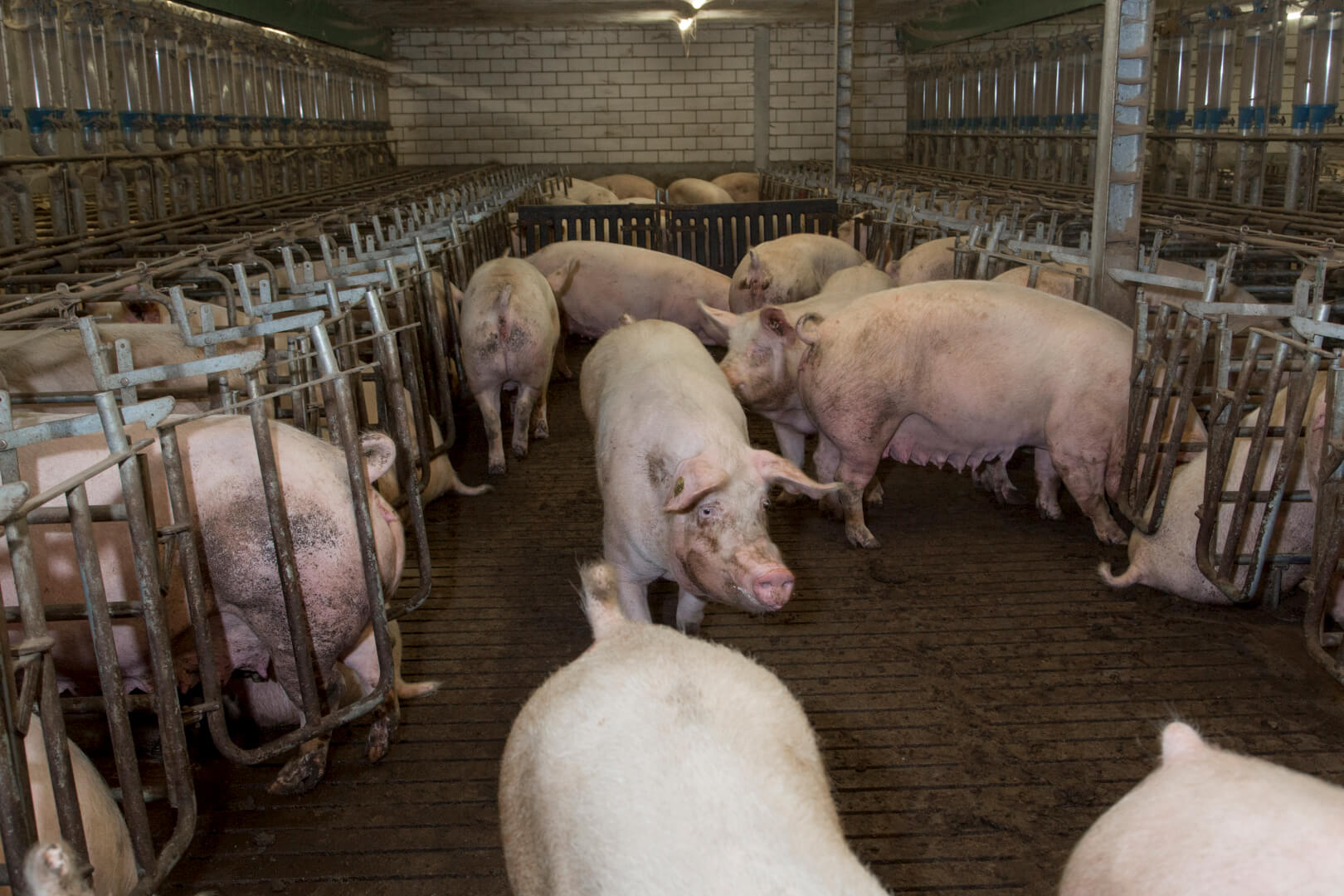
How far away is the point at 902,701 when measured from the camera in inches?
141

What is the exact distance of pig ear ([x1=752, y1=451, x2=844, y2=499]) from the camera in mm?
3287

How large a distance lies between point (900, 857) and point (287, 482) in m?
1.82

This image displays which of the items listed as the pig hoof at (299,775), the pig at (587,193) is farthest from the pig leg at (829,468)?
the pig at (587,193)

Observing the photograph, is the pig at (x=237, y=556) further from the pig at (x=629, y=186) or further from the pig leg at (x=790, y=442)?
the pig at (x=629, y=186)

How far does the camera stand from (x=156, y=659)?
7.56ft

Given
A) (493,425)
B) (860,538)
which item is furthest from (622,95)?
(860,538)

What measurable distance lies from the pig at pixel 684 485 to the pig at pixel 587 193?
1091 cm

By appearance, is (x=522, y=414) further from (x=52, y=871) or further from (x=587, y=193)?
(x=587, y=193)

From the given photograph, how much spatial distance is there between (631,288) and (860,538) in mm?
4588

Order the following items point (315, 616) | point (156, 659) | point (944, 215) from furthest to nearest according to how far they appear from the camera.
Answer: point (944, 215) < point (315, 616) < point (156, 659)

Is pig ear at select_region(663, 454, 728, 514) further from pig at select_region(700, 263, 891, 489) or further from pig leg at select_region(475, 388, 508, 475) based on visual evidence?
pig leg at select_region(475, 388, 508, 475)

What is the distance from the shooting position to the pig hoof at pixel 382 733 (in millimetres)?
3309

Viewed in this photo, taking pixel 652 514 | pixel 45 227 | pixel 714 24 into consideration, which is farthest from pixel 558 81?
pixel 652 514

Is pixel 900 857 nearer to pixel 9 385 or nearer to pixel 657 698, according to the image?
pixel 657 698
